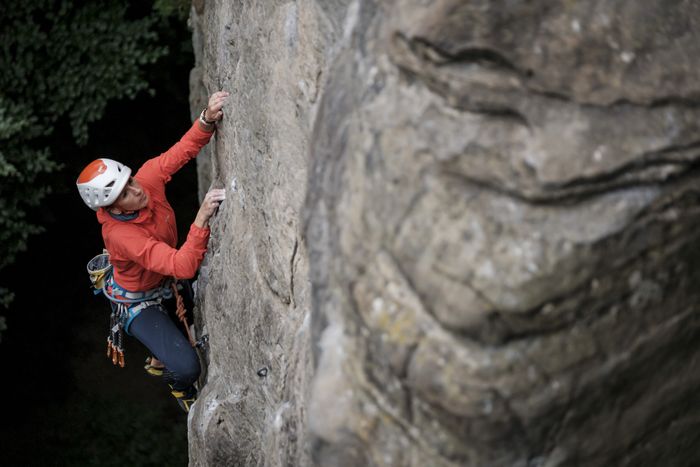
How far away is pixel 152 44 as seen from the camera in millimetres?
7930

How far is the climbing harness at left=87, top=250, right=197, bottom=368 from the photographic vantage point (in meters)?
5.27

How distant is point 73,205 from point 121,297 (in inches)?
168

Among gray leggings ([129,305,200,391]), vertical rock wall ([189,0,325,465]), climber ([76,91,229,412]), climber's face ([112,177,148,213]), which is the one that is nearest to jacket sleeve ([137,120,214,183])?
climber ([76,91,229,412])

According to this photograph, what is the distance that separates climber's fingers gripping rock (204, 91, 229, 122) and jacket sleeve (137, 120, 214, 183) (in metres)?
0.17

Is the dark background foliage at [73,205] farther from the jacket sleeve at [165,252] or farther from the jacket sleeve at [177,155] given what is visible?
the jacket sleeve at [165,252]

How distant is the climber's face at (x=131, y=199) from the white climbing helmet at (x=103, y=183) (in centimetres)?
5

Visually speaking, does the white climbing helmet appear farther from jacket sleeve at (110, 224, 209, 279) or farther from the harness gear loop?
the harness gear loop

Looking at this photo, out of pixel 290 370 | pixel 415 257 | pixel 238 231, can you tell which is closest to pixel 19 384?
pixel 238 231

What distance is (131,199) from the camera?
186 inches

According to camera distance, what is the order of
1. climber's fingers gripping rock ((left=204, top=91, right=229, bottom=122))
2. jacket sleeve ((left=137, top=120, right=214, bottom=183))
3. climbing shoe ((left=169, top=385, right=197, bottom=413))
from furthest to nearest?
climbing shoe ((left=169, top=385, right=197, bottom=413)), jacket sleeve ((left=137, top=120, right=214, bottom=183)), climber's fingers gripping rock ((left=204, top=91, right=229, bottom=122))

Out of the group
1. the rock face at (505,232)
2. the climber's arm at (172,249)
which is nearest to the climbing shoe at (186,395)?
the climber's arm at (172,249)

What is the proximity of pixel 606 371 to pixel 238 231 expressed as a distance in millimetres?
2503

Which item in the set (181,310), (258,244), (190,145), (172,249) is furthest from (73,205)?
(258,244)

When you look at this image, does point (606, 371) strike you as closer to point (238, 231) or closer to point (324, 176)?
point (324, 176)
